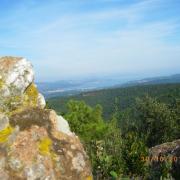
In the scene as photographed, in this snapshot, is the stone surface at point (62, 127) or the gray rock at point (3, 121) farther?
the stone surface at point (62, 127)

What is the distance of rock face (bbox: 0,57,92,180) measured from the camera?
40.7ft

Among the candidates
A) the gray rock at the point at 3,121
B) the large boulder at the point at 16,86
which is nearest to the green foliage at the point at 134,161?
the large boulder at the point at 16,86

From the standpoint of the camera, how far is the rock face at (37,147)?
40.7 ft

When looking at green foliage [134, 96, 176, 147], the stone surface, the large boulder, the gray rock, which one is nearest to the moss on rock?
the gray rock

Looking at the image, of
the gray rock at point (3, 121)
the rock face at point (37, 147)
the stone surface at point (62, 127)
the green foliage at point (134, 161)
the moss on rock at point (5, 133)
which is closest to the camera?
the rock face at point (37, 147)

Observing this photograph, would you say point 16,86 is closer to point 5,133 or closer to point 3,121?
point 3,121

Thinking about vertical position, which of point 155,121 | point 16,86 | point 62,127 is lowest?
point 155,121

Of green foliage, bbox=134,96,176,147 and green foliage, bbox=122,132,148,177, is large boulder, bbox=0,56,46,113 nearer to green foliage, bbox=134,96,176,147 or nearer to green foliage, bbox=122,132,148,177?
green foliage, bbox=122,132,148,177

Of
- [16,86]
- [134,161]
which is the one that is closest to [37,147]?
[16,86]

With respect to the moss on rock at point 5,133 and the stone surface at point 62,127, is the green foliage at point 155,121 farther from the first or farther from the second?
the moss on rock at point 5,133

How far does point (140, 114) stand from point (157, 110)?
3.90 metres

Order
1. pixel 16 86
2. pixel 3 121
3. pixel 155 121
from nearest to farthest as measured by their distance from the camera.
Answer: pixel 3 121
pixel 16 86
pixel 155 121

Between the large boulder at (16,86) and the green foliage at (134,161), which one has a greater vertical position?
the large boulder at (16,86)

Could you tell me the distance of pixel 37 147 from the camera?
13.1m
